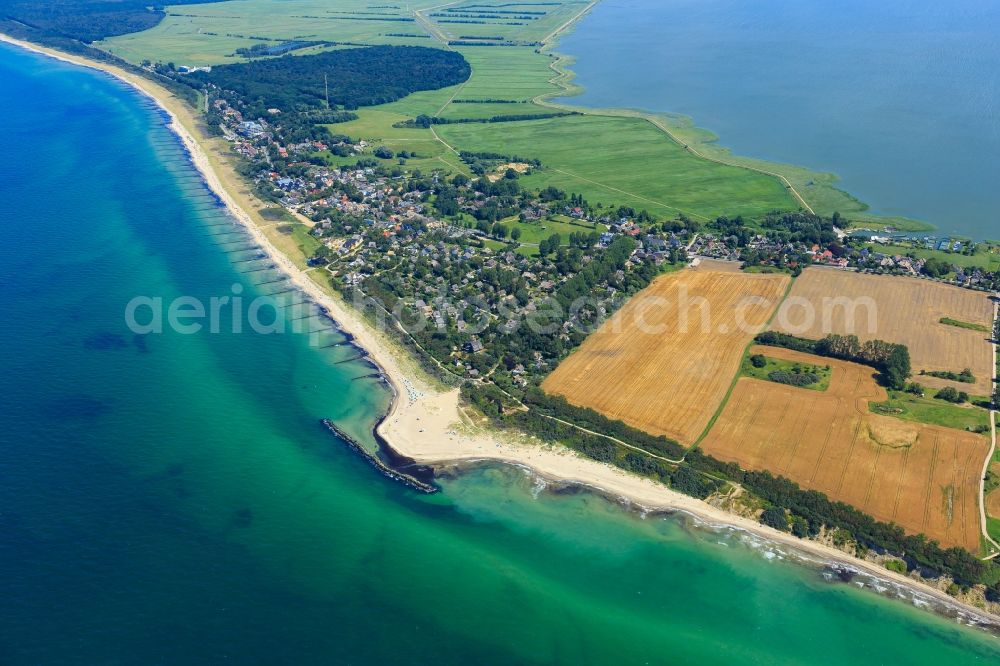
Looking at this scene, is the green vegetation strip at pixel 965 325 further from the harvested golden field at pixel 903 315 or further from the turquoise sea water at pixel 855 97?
the turquoise sea water at pixel 855 97

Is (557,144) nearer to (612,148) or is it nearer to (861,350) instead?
(612,148)

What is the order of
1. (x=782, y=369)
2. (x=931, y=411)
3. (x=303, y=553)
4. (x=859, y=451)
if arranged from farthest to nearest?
(x=782, y=369), (x=931, y=411), (x=859, y=451), (x=303, y=553)

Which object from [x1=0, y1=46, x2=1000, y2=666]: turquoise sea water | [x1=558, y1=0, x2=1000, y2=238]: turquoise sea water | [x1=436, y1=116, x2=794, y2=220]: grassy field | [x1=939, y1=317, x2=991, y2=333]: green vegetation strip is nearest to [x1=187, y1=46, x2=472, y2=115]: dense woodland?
[x1=436, y1=116, x2=794, y2=220]: grassy field

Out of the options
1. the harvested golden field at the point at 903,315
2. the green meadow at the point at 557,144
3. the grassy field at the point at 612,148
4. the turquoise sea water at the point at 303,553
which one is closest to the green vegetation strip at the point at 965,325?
the harvested golden field at the point at 903,315

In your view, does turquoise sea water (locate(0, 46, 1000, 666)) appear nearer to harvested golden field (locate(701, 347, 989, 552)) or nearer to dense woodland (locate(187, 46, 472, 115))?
harvested golden field (locate(701, 347, 989, 552))

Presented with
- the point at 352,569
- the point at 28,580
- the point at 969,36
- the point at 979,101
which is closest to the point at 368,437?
the point at 352,569

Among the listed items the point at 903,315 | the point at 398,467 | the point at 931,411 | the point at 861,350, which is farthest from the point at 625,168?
the point at 398,467
